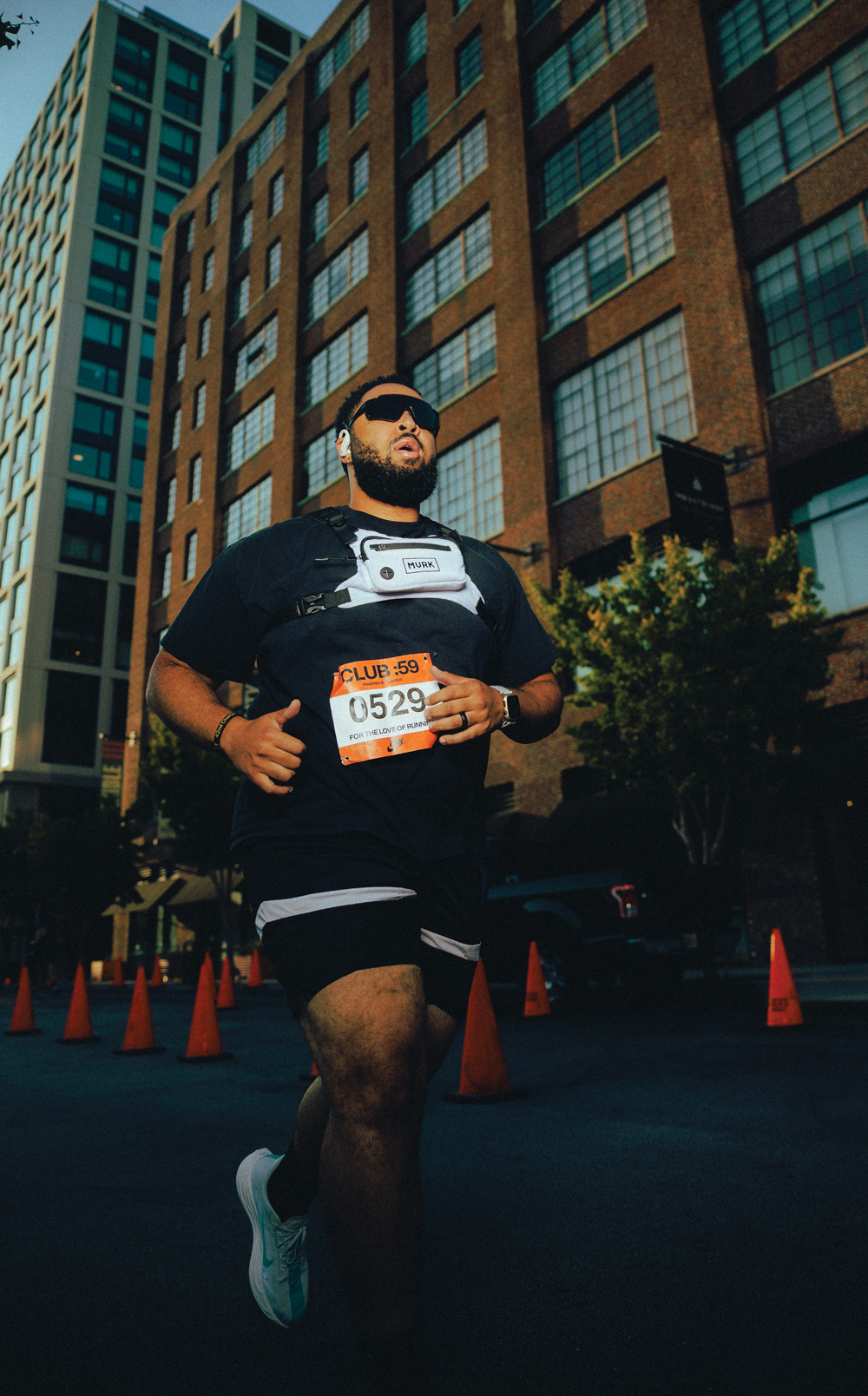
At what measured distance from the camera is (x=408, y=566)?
79.0 inches

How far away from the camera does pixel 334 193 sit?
31984 mm

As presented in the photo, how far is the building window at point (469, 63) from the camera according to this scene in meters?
26.3

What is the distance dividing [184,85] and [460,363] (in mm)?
52207

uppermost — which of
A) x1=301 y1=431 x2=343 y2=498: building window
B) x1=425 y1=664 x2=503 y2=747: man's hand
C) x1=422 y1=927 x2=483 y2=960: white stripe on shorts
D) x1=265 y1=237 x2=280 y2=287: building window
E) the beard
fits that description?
x1=265 y1=237 x2=280 y2=287: building window

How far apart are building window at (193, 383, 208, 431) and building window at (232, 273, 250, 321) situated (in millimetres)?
3228

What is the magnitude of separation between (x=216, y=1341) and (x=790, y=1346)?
1.23 m

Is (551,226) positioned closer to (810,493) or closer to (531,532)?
(531,532)

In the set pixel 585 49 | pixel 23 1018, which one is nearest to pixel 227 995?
pixel 23 1018

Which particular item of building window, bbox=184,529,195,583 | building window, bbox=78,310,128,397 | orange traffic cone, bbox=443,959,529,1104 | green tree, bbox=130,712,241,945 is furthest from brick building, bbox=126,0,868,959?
building window, bbox=78,310,128,397

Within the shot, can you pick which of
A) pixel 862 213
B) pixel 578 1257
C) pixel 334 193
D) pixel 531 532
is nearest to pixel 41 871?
pixel 531 532

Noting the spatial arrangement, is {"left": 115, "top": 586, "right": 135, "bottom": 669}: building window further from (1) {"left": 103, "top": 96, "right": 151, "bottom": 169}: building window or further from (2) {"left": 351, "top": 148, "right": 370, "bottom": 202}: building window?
(1) {"left": 103, "top": 96, "right": 151, "bottom": 169}: building window

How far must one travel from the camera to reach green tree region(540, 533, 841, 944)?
1297 centimetres

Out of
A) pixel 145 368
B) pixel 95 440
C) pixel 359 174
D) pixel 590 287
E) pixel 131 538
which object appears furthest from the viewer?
pixel 145 368

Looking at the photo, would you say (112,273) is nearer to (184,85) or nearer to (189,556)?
(184,85)
